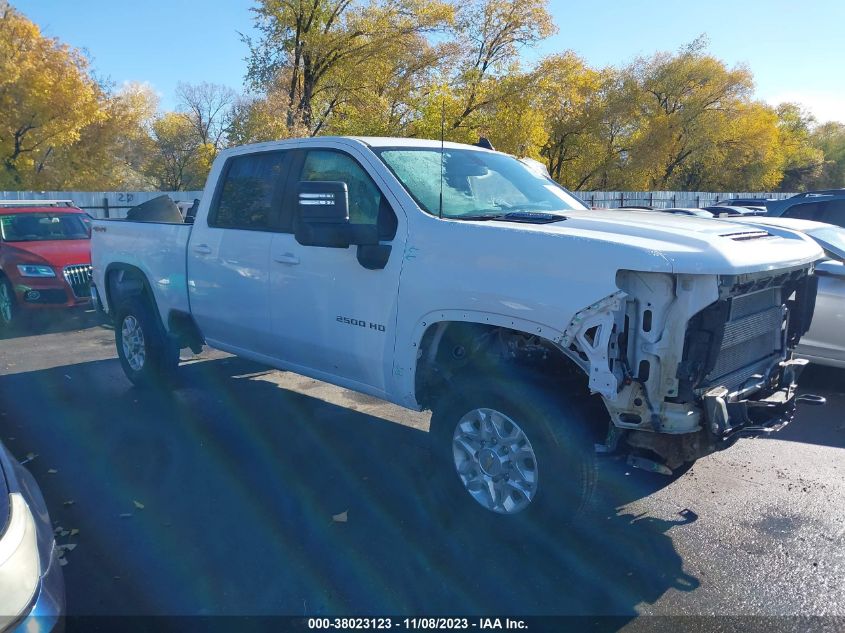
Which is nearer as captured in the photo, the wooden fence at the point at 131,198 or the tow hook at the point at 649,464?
the tow hook at the point at 649,464

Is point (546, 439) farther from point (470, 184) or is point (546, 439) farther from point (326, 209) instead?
point (470, 184)

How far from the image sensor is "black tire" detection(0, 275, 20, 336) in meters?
9.46

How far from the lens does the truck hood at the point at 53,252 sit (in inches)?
372

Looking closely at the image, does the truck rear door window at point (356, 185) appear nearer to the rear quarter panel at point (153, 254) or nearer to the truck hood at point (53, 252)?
the rear quarter panel at point (153, 254)

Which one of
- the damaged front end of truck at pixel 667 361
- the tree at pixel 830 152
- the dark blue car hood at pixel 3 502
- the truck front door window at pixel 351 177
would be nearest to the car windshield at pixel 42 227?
the truck front door window at pixel 351 177

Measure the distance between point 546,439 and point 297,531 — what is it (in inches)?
59.8

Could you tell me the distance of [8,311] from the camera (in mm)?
9594

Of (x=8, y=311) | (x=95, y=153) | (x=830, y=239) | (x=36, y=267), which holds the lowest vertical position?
(x=8, y=311)

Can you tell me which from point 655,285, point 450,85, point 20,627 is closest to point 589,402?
point 655,285

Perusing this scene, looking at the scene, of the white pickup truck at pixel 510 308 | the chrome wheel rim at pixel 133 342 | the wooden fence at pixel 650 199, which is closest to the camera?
the white pickup truck at pixel 510 308

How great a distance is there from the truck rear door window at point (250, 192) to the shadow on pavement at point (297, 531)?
1671 millimetres

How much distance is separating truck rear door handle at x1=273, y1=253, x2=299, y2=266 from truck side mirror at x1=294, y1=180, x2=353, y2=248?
624 millimetres

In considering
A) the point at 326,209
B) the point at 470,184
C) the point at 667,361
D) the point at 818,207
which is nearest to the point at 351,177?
the point at 326,209

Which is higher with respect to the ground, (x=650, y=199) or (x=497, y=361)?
(x=650, y=199)
